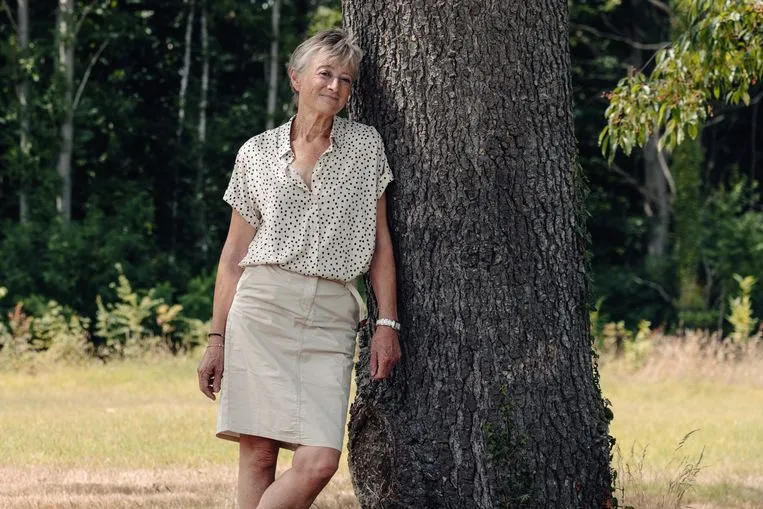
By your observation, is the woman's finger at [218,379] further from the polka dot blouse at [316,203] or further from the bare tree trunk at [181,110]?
the bare tree trunk at [181,110]

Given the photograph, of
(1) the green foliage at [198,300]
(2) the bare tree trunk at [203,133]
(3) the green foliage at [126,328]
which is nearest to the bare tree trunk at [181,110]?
(2) the bare tree trunk at [203,133]

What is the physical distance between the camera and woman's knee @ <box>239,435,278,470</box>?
4668mm

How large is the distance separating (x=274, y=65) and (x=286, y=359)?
17952mm

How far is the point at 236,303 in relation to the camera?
15.1ft

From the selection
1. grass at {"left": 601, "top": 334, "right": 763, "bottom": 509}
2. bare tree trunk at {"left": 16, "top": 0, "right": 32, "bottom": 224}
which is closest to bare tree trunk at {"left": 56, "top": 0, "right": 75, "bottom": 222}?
bare tree trunk at {"left": 16, "top": 0, "right": 32, "bottom": 224}

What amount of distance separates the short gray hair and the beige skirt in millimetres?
795

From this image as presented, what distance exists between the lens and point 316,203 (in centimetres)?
452

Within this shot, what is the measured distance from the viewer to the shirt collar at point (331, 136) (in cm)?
462

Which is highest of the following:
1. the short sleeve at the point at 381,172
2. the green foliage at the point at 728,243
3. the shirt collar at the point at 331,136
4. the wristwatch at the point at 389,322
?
the shirt collar at the point at 331,136

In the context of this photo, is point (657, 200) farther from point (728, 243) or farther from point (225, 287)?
point (225, 287)

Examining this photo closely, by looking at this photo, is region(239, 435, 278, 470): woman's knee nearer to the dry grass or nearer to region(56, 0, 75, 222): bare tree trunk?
the dry grass

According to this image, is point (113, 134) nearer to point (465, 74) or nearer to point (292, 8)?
point (292, 8)

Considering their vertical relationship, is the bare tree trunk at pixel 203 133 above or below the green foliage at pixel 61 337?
above

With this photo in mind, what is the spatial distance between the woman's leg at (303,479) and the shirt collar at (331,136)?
3.62 feet
